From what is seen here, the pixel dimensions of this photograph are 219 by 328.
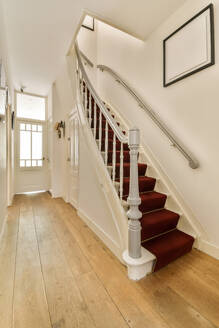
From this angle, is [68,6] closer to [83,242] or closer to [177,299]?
[83,242]

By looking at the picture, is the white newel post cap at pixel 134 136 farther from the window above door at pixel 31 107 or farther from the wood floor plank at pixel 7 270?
the window above door at pixel 31 107

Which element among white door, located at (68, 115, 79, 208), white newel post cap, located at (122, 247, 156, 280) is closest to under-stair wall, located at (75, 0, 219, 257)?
white newel post cap, located at (122, 247, 156, 280)

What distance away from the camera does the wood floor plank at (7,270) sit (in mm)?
996

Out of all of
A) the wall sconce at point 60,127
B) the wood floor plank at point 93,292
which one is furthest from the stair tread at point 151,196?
the wall sconce at point 60,127

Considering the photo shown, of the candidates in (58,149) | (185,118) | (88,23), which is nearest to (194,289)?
(185,118)

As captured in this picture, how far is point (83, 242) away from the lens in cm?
188

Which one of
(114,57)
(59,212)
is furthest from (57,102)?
(59,212)

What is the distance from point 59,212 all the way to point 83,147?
4.47ft

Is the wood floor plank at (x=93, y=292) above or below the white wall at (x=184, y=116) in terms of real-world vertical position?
below

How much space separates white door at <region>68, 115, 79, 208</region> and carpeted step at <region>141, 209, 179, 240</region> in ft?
5.85

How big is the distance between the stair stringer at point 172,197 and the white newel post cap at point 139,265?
0.70 m

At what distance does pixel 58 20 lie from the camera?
208 centimetres

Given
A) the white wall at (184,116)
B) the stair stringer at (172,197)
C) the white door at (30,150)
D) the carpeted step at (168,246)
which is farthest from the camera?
the white door at (30,150)

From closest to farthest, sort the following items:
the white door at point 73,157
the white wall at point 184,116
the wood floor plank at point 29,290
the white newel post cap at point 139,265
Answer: the wood floor plank at point 29,290
the white newel post cap at point 139,265
the white wall at point 184,116
the white door at point 73,157
